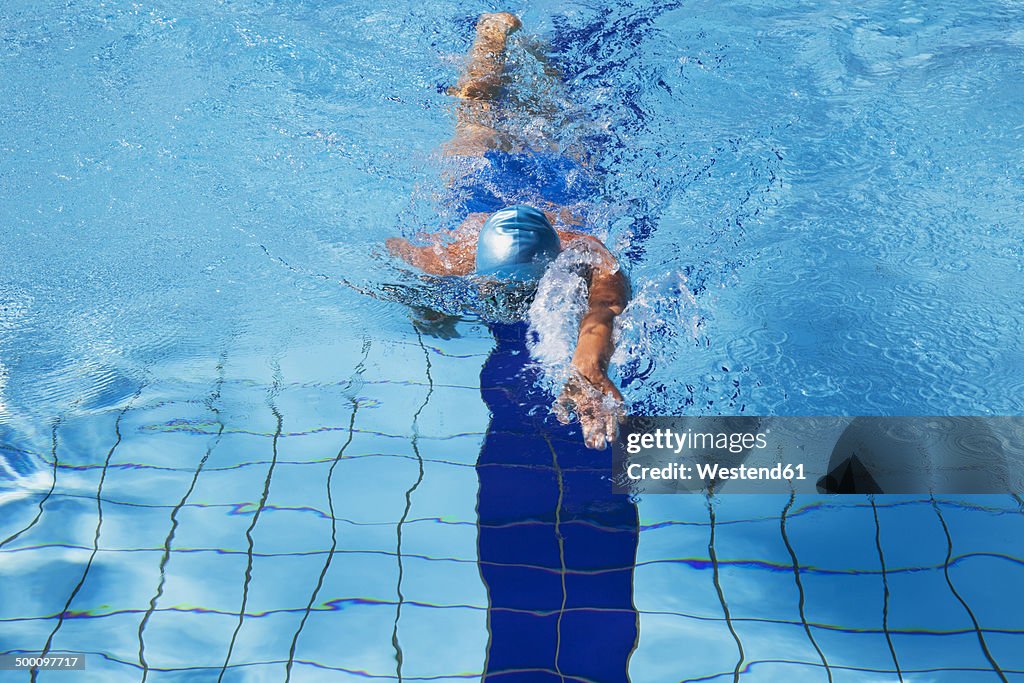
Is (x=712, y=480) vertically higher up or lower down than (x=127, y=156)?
lower down

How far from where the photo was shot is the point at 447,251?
3.99m

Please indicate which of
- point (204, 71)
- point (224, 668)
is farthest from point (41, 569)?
point (204, 71)

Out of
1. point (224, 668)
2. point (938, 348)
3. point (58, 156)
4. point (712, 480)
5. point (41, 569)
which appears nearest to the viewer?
point (224, 668)

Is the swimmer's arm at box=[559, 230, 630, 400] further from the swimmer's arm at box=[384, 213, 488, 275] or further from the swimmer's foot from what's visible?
the swimmer's foot

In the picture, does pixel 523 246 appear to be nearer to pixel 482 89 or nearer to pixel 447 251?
pixel 447 251

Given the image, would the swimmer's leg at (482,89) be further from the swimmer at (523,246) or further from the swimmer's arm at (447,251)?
the swimmer's arm at (447,251)

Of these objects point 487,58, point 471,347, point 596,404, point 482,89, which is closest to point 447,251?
point 471,347

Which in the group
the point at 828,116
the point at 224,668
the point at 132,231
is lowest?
the point at 224,668

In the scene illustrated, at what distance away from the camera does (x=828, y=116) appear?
5109mm

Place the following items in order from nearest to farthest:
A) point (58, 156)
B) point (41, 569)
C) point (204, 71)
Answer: point (41, 569) < point (58, 156) < point (204, 71)

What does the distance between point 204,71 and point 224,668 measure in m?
4.42

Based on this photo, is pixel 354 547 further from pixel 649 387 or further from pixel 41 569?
pixel 649 387

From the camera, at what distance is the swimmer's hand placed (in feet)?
9.48

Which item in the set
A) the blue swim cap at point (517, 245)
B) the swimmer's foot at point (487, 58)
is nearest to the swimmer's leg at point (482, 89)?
the swimmer's foot at point (487, 58)
